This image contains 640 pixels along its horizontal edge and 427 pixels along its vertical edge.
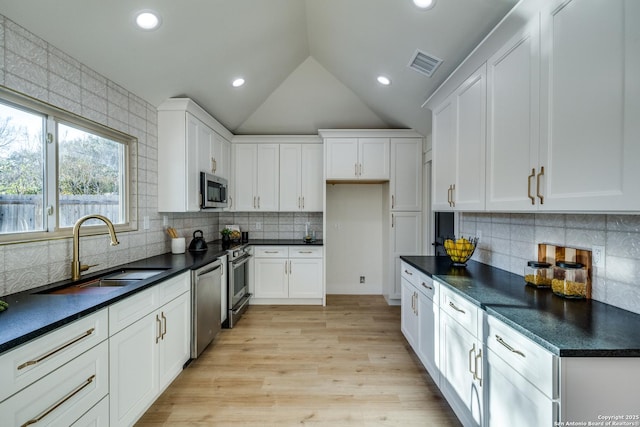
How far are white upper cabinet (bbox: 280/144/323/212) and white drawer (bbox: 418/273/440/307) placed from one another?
227 cm

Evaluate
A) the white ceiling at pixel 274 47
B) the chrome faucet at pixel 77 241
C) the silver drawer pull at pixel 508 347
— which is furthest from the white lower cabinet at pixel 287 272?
the silver drawer pull at pixel 508 347

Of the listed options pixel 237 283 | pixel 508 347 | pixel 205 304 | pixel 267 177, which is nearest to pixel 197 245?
pixel 237 283

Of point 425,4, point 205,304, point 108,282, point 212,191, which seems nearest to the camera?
point 425,4

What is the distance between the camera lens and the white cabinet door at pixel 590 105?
1.03 meters

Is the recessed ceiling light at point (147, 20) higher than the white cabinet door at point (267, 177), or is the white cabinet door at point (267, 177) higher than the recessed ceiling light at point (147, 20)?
the recessed ceiling light at point (147, 20)

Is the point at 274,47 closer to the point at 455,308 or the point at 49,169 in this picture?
the point at 49,169

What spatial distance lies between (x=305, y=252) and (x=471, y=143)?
266 centimetres

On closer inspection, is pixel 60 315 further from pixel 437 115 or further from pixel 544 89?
pixel 437 115

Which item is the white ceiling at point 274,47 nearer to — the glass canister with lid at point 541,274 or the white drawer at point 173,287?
the glass canister with lid at point 541,274

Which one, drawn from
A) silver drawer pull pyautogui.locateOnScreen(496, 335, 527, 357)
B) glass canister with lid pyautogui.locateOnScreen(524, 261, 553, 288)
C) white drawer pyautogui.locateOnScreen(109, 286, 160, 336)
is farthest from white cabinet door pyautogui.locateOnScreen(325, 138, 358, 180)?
silver drawer pull pyautogui.locateOnScreen(496, 335, 527, 357)

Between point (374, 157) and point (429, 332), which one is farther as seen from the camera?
point (374, 157)

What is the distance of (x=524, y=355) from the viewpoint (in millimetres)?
1186

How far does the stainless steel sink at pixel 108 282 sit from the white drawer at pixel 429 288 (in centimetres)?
206

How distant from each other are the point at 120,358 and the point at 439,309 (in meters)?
2.03
